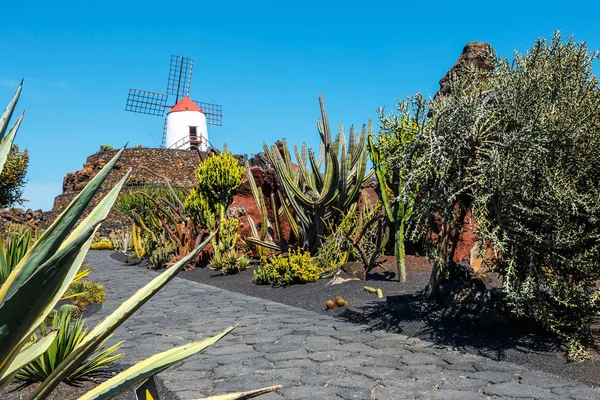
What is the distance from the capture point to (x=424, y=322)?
6.24 meters

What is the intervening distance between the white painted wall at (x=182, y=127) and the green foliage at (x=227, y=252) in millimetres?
31660

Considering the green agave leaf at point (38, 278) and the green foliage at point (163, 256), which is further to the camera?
the green foliage at point (163, 256)

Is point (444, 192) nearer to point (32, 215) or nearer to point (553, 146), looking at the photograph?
point (553, 146)

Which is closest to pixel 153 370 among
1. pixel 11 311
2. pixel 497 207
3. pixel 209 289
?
pixel 11 311

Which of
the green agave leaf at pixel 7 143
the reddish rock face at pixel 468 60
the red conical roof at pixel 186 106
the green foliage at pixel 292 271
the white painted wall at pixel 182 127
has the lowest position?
the green foliage at pixel 292 271

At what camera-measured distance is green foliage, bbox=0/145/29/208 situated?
26359 millimetres

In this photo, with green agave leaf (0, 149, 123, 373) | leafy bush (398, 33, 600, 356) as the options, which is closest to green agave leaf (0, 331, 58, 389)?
green agave leaf (0, 149, 123, 373)

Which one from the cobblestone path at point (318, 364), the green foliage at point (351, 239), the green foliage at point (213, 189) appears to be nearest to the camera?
the cobblestone path at point (318, 364)

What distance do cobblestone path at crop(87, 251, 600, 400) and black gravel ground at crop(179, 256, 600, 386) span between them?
0.21 meters

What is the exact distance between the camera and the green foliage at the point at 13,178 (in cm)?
2636

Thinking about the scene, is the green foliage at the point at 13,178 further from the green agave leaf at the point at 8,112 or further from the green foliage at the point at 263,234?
the green agave leaf at the point at 8,112

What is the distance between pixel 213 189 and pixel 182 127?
105 feet

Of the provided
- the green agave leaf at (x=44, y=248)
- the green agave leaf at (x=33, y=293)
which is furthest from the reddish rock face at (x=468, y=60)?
the green agave leaf at (x=33, y=293)

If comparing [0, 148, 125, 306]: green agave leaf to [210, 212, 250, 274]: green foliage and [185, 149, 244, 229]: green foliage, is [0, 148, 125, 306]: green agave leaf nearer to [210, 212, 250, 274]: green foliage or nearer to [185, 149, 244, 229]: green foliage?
[210, 212, 250, 274]: green foliage
